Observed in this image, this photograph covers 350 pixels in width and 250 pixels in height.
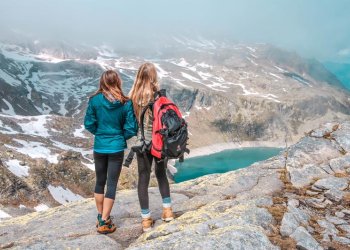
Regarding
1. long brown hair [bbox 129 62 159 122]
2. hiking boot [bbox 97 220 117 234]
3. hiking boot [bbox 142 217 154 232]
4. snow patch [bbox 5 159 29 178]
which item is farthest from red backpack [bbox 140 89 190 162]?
snow patch [bbox 5 159 29 178]

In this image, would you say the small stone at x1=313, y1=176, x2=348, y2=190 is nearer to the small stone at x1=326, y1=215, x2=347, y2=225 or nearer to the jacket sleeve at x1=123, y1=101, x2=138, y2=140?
the small stone at x1=326, y1=215, x2=347, y2=225

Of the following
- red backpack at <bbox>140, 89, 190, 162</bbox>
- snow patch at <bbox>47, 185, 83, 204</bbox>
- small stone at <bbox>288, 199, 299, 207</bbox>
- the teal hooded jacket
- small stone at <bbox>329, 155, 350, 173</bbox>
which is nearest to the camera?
red backpack at <bbox>140, 89, 190, 162</bbox>

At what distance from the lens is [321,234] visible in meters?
11.4

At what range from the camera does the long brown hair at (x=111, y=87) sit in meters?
11.4

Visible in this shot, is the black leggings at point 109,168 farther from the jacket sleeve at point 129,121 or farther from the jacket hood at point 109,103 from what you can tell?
the jacket hood at point 109,103

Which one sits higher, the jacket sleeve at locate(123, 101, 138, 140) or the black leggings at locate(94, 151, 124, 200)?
the jacket sleeve at locate(123, 101, 138, 140)

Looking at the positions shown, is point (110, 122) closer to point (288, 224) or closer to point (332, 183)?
point (288, 224)

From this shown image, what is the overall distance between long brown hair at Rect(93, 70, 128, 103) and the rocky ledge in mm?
4070

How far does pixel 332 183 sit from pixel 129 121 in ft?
29.7

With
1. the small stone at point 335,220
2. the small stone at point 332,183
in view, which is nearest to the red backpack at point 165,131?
the small stone at point 335,220

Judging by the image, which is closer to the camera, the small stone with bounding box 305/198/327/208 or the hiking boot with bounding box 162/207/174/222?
the hiking boot with bounding box 162/207/174/222

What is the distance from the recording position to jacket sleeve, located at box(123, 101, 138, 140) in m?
11.6

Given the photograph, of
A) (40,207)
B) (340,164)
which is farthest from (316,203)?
(40,207)

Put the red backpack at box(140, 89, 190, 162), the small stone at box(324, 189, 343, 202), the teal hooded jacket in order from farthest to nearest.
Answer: the small stone at box(324, 189, 343, 202), the teal hooded jacket, the red backpack at box(140, 89, 190, 162)
